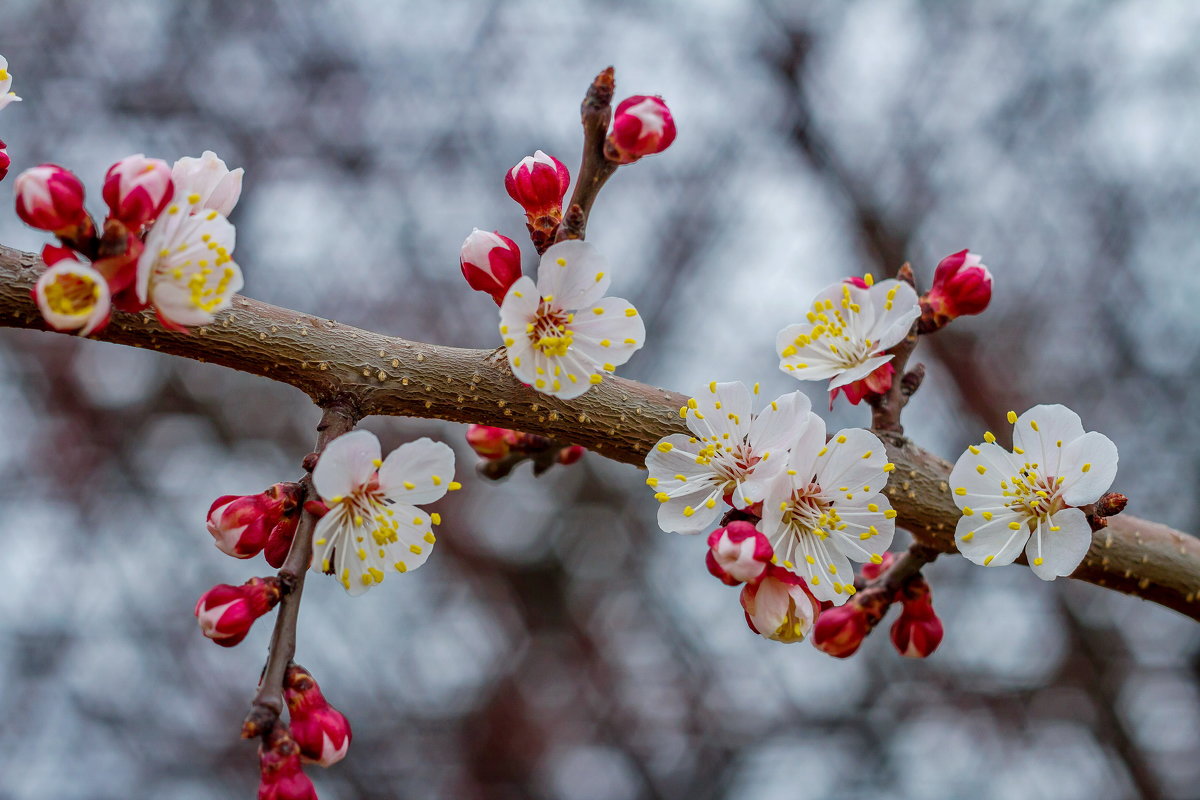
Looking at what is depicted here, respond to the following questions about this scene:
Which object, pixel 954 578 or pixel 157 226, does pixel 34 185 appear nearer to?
pixel 157 226

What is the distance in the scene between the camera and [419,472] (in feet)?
3.01

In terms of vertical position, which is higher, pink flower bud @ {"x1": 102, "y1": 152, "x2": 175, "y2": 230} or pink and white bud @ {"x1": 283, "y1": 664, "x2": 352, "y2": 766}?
pink flower bud @ {"x1": 102, "y1": 152, "x2": 175, "y2": 230}

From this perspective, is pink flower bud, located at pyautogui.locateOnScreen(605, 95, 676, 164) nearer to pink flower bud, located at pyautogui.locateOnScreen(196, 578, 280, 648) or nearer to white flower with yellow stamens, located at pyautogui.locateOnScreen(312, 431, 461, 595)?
white flower with yellow stamens, located at pyautogui.locateOnScreen(312, 431, 461, 595)

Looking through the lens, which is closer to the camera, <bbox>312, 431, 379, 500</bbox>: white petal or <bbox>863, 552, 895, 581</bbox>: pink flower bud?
<bbox>312, 431, 379, 500</bbox>: white petal

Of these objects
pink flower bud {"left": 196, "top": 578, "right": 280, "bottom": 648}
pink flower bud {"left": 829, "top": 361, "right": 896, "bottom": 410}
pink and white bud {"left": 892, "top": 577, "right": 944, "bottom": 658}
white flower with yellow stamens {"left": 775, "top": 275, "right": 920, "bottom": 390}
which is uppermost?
white flower with yellow stamens {"left": 775, "top": 275, "right": 920, "bottom": 390}

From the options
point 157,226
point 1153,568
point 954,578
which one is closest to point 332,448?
point 157,226

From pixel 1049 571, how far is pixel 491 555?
7.97 ft

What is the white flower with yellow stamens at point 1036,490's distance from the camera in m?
0.98

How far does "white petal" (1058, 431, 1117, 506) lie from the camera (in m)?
0.98

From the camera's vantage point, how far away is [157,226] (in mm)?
803

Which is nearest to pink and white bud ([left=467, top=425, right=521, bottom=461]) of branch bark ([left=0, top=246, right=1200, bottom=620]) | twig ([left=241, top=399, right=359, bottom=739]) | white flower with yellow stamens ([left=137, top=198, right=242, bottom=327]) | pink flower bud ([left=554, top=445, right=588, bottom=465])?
pink flower bud ([left=554, top=445, right=588, bottom=465])

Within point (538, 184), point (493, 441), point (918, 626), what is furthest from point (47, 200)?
point (918, 626)

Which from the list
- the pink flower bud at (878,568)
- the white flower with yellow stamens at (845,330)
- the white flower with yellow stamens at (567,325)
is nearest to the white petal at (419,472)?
the white flower with yellow stamens at (567,325)

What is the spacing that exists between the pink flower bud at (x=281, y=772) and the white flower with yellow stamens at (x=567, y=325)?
39cm
